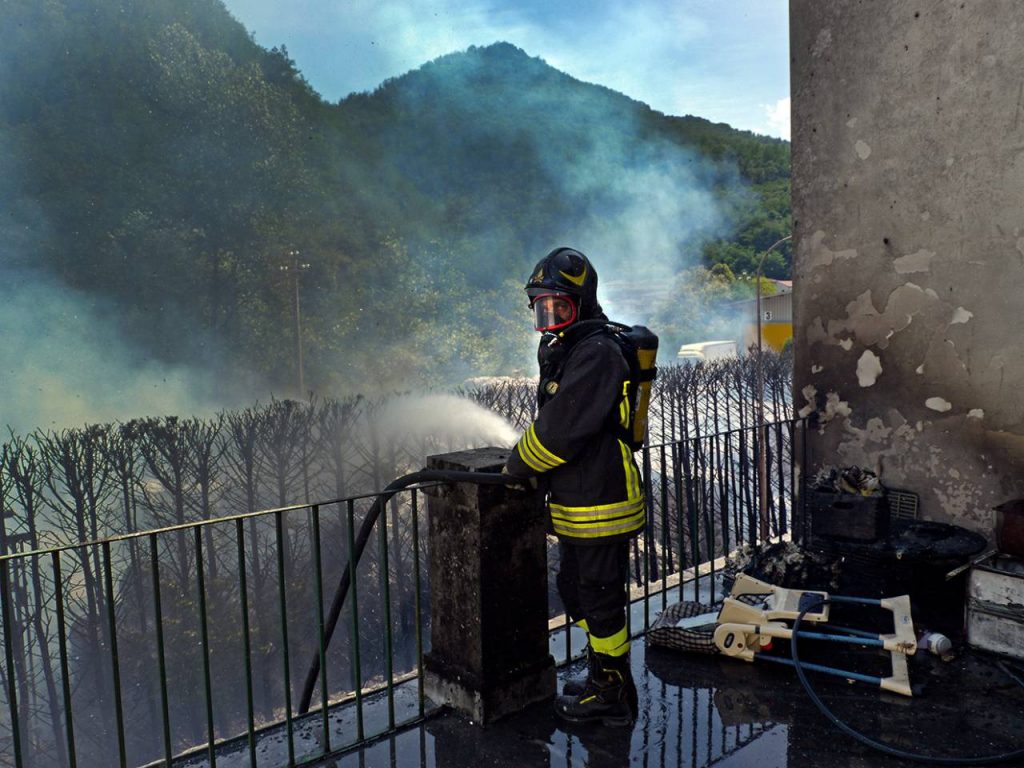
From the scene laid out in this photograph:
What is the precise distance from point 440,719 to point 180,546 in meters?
13.9

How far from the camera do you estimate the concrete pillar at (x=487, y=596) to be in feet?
11.2

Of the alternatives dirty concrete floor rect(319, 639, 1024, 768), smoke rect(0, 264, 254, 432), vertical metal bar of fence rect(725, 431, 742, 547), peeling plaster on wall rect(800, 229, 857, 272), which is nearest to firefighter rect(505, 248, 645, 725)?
dirty concrete floor rect(319, 639, 1024, 768)

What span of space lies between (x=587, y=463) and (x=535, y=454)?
254 millimetres

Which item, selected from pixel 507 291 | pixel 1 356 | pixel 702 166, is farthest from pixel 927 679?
pixel 702 166

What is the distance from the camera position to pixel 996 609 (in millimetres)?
4062

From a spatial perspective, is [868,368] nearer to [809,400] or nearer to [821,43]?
[809,400]

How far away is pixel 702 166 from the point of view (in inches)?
2549

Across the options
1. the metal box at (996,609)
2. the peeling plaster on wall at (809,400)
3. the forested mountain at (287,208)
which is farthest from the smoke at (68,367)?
the metal box at (996,609)

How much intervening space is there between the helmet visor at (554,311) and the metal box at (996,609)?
2.90 metres

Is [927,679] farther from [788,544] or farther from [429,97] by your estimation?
[429,97]

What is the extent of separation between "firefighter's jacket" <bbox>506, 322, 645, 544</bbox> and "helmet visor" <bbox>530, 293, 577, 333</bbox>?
0.20 ft

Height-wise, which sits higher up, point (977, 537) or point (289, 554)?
point (977, 537)

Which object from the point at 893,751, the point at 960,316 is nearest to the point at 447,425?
the point at 960,316

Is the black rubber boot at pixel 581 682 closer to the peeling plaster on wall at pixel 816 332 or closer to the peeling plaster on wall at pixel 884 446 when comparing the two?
the peeling plaster on wall at pixel 884 446
